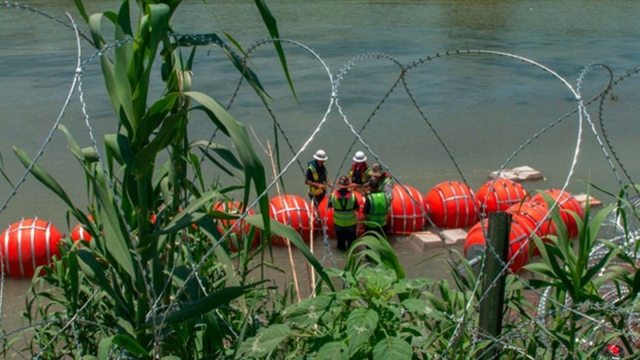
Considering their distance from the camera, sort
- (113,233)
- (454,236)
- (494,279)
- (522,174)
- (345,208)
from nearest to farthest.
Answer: (113,233)
(494,279)
(345,208)
(454,236)
(522,174)

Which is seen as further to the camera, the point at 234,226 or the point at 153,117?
the point at 234,226

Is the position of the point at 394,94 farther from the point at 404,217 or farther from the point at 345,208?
the point at 345,208

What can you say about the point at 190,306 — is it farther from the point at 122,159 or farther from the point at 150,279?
the point at 122,159

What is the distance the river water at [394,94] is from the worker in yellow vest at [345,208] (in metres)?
0.58

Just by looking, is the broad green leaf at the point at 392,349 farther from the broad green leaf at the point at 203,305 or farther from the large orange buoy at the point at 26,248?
the large orange buoy at the point at 26,248

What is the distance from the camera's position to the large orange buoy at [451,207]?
30.9ft

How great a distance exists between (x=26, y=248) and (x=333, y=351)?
5.89 m

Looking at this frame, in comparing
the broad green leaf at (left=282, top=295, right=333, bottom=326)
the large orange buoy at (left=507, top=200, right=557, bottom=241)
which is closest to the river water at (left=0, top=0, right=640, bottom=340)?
the large orange buoy at (left=507, top=200, right=557, bottom=241)

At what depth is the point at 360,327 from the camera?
2.82 meters

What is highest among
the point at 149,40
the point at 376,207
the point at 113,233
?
the point at 149,40

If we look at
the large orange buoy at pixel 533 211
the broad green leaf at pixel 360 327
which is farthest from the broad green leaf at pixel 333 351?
the large orange buoy at pixel 533 211

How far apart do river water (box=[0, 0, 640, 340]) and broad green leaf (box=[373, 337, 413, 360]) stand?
2.12m

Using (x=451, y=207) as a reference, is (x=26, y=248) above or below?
above

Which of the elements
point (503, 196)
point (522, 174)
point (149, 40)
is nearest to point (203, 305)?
point (149, 40)
